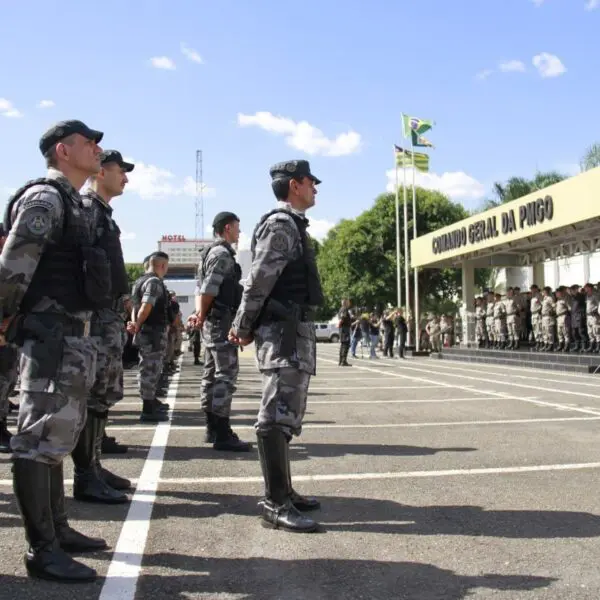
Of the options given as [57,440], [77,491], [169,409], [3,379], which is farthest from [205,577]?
[169,409]

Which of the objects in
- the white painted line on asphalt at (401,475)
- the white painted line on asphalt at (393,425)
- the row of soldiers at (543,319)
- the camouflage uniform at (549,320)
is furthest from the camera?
the camouflage uniform at (549,320)

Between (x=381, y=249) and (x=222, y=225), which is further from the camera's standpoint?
(x=381, y=249)

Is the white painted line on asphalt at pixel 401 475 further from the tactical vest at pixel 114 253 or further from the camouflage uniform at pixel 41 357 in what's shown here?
the camouflage uniform at pixel 41 357

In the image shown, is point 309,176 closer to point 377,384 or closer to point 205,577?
point 205,577

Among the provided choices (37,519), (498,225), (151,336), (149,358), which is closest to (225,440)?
(149,358)

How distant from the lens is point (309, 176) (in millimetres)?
4137

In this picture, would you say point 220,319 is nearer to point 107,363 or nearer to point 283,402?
point 107,363

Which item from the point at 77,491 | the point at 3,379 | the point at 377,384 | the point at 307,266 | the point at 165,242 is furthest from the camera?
the point at 165,242

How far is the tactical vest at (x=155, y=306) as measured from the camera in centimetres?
777

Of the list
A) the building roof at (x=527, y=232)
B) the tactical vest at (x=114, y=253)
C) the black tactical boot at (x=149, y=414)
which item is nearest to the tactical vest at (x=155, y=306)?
the black tactical boot at (x=149, y=414)

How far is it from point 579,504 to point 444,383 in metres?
9.00

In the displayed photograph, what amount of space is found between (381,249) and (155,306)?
40.0 meters

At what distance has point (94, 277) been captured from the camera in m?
3.19

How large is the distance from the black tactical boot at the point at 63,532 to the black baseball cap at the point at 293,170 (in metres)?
2.02
